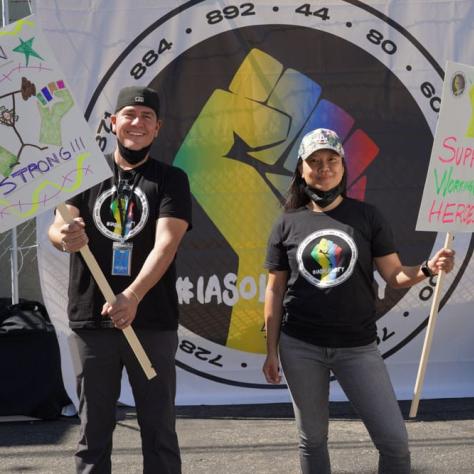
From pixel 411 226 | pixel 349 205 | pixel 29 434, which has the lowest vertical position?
pixel 29 434

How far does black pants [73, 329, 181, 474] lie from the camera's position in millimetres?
3080

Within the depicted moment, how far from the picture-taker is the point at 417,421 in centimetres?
489

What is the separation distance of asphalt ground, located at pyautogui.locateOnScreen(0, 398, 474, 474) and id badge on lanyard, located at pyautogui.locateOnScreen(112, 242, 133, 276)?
4.69 feet

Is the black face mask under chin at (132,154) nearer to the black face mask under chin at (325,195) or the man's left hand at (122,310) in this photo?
the man's left hand at (122,310)

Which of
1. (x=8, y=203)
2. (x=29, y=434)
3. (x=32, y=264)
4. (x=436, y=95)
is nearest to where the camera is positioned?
(x=8, y=203)

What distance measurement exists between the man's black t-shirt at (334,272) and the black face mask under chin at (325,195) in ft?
0.12

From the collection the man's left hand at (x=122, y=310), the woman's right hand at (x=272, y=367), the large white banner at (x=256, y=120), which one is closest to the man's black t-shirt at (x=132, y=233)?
the man's left hand at (x=122, y=310)

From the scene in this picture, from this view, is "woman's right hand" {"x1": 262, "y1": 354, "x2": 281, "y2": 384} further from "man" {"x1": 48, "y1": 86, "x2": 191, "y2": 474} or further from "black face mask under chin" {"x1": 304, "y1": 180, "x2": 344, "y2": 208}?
"black face mask under chin" {"x1": 304, "y1": 180, "x2": 344, "y2": 208}

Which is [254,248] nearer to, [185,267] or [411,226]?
[185,267]

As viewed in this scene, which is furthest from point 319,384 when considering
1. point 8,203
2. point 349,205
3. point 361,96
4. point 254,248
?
point 361,96

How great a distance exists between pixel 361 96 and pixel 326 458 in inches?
106

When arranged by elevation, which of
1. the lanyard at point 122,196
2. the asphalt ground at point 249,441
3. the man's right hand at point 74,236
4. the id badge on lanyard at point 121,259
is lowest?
the asphalt ground at point 249,441

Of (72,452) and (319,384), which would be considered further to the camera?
(72,452)

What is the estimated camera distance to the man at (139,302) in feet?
10.1
